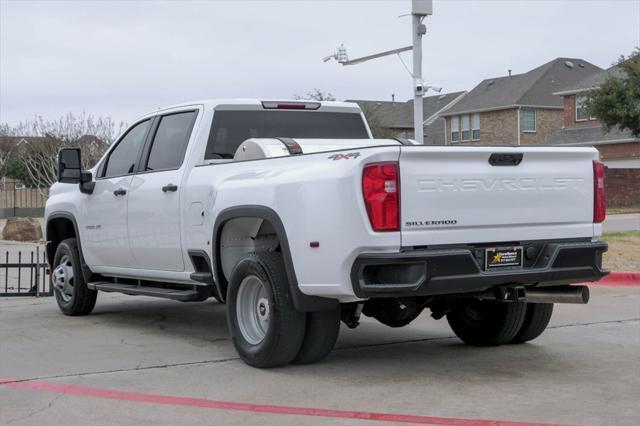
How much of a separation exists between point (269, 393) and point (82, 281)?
4.52 metres

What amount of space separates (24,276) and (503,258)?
11818mm

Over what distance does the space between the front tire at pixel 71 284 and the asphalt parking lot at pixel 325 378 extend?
1.22 feet

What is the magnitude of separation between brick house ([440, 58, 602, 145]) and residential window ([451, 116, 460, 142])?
128 millimetres

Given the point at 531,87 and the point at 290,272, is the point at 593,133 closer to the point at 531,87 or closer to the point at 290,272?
the point at 531,87

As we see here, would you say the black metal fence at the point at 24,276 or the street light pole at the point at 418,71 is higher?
the street light pole at the point at 418,71

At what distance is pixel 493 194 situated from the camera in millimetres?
6633

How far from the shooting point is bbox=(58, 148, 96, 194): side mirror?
967 centimetres

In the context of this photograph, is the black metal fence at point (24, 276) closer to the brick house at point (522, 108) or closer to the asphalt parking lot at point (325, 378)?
the asphalt parking lot at point (325, 378)

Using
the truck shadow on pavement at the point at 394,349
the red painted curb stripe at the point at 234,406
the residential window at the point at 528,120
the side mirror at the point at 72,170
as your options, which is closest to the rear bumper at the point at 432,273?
the truck shadow on pavement at the point at 394,349

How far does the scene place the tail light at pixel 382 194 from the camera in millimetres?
6152

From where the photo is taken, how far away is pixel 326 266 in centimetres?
636

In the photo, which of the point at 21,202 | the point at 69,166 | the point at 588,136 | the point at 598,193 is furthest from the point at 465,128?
the point at 598,193

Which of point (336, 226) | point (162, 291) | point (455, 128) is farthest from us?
point (455, 128)

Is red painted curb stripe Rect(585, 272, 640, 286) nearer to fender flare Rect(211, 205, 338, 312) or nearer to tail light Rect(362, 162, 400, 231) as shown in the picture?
fender flare Rect(211, 205, 338, 312)
